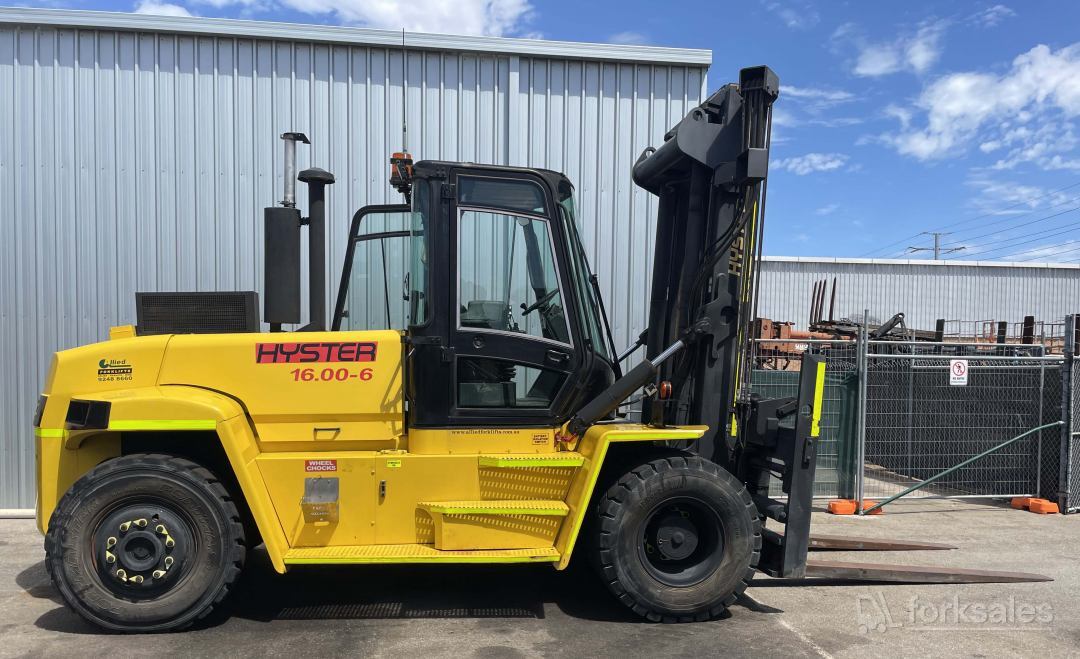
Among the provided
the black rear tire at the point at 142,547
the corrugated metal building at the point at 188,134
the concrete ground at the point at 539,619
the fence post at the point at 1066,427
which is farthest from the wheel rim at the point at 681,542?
the fence post at the point at 1066,427

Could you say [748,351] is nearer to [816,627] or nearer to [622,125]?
[816,627]

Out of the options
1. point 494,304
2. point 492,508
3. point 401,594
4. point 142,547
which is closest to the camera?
point 142,547

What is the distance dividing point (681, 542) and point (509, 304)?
1.92m

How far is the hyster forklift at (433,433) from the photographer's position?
14.4ft

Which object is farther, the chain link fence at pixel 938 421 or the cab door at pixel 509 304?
the chain link fence at pixel 938 421

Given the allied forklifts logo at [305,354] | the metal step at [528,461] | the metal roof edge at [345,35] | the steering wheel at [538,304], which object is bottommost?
the metal step at [528,461]

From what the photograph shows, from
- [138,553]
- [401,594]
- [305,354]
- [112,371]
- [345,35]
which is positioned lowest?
[401,594]

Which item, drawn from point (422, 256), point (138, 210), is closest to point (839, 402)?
point (422, 256)

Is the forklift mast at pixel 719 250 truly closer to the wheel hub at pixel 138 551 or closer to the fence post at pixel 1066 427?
the wheel hub at pixel 138 551

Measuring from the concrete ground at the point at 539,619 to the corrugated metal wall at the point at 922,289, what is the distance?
725 inches

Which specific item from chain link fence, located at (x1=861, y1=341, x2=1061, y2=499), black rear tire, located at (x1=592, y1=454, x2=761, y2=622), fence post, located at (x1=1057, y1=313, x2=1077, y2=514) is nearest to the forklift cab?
black rear tire, located at (x1=592, y1=454, x2=761, y2=622)

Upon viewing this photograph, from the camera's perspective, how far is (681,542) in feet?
15.2

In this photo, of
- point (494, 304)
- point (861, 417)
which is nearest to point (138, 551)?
point (494, 304)

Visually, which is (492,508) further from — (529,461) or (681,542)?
(681,542)
